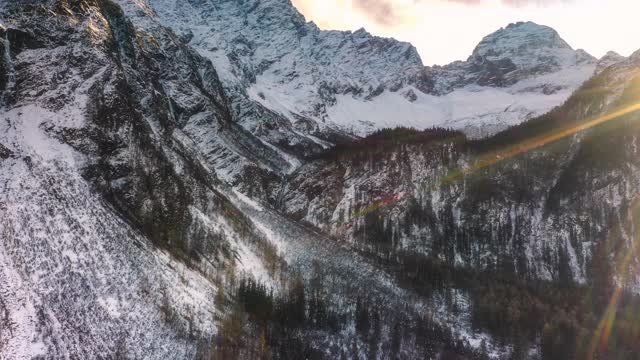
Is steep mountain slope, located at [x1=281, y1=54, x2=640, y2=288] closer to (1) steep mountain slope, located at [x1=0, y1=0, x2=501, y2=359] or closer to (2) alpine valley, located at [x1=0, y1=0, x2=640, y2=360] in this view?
(2) alpine valley, located at [x1=0, y1=0, x2=640, y2=360]

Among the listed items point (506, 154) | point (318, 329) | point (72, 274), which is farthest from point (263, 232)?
point (506, 154)

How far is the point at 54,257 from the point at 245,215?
68142mm

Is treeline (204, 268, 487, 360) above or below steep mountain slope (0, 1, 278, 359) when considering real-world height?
below

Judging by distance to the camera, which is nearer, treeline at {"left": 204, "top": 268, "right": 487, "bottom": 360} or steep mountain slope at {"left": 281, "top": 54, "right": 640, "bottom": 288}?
treeline at {"left": 204, "top": 268, "right": 487, "bottom": 360}

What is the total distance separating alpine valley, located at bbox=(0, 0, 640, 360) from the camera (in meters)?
90.9

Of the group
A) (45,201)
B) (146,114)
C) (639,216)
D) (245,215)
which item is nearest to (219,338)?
(45,201)

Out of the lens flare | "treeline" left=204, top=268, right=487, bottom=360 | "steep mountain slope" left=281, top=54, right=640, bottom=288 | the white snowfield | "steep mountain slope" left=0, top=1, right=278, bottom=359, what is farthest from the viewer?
the lens flare

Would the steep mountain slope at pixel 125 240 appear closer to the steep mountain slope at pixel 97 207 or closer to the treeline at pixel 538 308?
the steep mountain slope at pixel 97 207

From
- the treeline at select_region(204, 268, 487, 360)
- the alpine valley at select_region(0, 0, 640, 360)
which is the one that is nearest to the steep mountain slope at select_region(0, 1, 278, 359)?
the alpine valley at select_region(0, 0, 640, 360)

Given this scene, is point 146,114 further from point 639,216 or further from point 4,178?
point 639,216

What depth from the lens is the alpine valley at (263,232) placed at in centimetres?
9094

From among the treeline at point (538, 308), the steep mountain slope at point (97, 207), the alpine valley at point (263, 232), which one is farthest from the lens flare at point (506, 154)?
the steep mountain slope at point (97, 207)

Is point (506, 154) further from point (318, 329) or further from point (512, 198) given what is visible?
point (318, 329)

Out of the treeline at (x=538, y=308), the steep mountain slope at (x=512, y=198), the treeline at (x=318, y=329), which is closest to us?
the treeline at (x=318, y=329)
